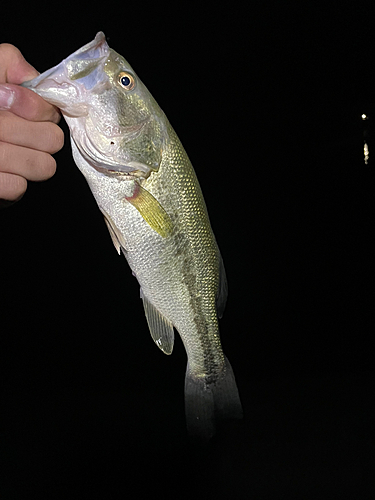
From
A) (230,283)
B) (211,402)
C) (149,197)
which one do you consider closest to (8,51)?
(149,197)

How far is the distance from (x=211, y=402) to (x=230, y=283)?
9.44ft

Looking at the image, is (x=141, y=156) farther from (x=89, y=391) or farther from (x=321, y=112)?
(x=321, y=112)

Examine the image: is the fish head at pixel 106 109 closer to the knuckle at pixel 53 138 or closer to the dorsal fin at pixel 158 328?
the knuckle at pixel 53 138

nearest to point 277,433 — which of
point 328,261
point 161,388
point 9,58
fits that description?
point 161,388

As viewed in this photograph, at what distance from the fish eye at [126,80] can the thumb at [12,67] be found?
225 millimetres

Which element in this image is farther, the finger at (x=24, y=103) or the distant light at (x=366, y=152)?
the distant light at (x=366, y=152)

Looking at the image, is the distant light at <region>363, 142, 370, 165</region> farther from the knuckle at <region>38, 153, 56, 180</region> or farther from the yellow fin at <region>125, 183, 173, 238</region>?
the knuckle at <region>38, 153, 56, 180</region>

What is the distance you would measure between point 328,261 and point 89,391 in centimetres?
334

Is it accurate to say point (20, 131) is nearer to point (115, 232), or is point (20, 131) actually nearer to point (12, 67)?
point (12, 67)

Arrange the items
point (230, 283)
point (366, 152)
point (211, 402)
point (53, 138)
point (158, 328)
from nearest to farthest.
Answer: point (53, 138), point (158, 328), point (211, 402), point (230, 283), point (366, 152)

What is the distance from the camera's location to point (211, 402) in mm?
1267

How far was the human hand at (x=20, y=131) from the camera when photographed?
0.80 metres

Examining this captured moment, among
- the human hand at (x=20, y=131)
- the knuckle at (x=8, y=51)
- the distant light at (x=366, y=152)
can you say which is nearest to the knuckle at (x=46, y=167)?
the human hand at (x=20, y=131)

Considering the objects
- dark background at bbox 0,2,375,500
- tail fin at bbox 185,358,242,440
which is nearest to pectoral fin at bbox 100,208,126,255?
tail fin at bbox 185,358,242,440
